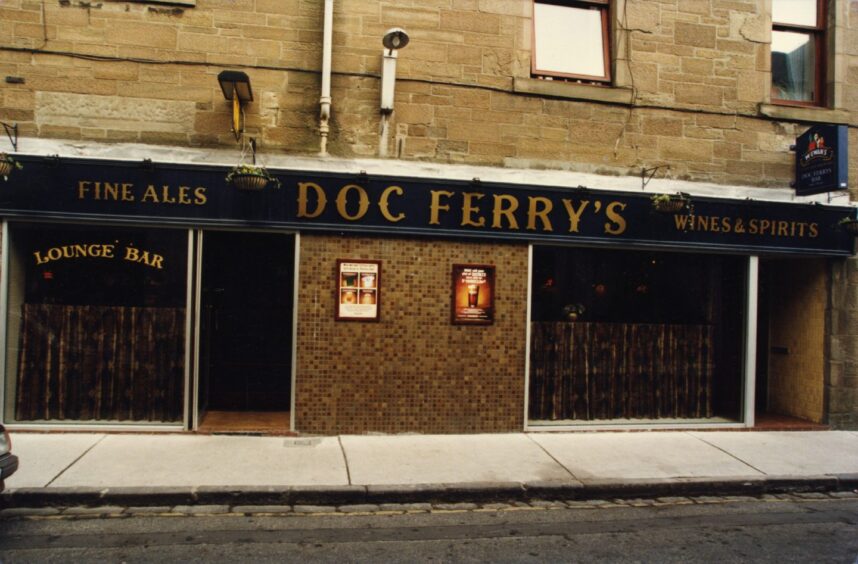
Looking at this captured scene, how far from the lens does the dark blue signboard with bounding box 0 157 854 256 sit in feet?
24.5

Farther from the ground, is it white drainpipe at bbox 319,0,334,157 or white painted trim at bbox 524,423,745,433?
white drainpipe at bbox 319,0,334,157

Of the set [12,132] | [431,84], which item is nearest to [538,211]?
[431,84]

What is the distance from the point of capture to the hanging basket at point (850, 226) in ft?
29.1

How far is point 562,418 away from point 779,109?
555cm

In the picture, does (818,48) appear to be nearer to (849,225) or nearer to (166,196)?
(849,225)

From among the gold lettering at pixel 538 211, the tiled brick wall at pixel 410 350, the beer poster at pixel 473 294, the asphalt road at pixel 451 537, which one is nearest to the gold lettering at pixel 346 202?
the tiled brick wall at pixel 410 350

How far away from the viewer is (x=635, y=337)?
9.05m

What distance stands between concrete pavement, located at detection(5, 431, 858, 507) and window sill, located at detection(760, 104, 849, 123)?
4.65m

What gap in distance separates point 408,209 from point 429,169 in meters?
0.63

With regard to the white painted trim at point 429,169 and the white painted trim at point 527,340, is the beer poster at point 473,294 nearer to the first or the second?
the white painted trim at point 527,340

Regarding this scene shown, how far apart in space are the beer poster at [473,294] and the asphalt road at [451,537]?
9.59 feet

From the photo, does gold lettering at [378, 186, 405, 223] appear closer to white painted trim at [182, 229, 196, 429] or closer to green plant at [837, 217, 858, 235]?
white painted trim at [182, 229, 196, 429]

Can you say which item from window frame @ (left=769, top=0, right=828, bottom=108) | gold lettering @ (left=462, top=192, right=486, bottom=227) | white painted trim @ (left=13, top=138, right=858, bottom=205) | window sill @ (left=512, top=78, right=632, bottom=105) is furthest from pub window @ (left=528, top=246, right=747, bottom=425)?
window frame @ (left=769, top=0, right=828, bottom=108)

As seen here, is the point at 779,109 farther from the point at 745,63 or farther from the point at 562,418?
the point at 562,418
